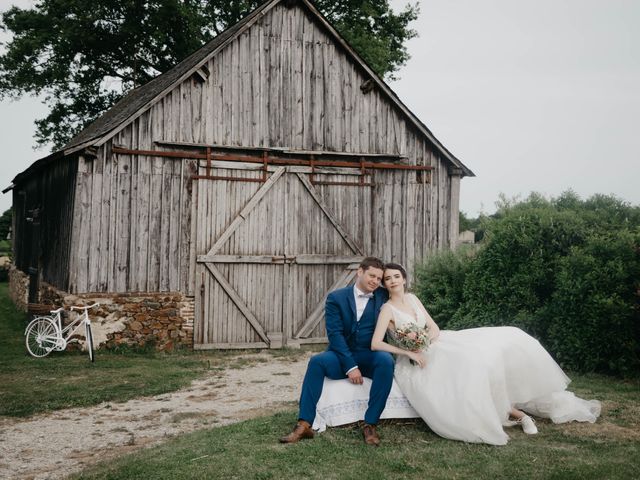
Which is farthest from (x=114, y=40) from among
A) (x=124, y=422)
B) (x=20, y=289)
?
(x=124, y=422)

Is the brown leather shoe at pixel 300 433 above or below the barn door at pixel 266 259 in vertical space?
below

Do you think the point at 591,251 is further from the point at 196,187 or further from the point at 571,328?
the point at 196,187

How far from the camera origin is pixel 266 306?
1349 centimetres

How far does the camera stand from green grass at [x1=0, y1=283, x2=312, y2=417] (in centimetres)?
871

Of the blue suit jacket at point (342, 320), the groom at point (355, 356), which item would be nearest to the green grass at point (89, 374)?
the groom at point (355, 356)

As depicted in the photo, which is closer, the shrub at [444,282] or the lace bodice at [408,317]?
the lace bodice at [408,317]

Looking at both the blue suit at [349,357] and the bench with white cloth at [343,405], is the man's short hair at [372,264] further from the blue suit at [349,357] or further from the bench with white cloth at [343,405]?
the bench with white cloth at [343,405]

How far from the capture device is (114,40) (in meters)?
24.7

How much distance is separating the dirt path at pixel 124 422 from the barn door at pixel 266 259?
2835mm

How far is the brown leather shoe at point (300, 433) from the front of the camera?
609cm

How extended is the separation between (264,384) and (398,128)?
278 inches

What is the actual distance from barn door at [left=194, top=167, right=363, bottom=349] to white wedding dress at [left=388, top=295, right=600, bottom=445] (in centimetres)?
686

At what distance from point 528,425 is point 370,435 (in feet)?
5.21

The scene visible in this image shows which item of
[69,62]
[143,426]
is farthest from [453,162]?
[69,62]
